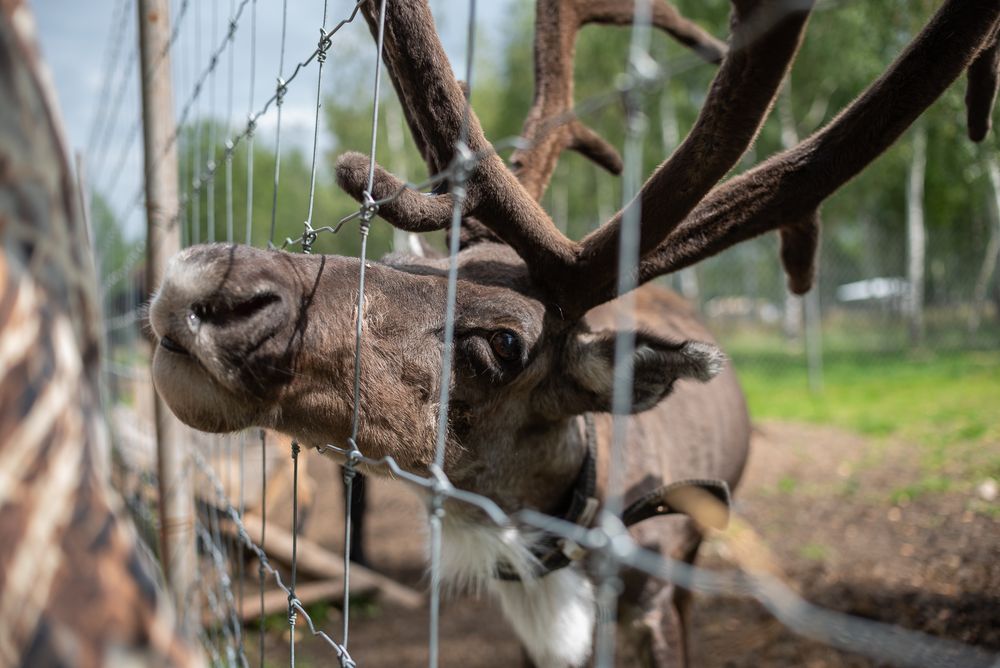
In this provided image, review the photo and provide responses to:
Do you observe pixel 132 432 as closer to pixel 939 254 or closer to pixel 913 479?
pixel 913 479

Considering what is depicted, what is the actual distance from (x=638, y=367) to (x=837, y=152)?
2.73 feet

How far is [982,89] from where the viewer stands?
2666 mm

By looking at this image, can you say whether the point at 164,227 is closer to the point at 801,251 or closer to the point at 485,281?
the point at 485,281

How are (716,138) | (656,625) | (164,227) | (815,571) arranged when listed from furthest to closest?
(815,571)
(164,227)
(656,625)
(716,138)

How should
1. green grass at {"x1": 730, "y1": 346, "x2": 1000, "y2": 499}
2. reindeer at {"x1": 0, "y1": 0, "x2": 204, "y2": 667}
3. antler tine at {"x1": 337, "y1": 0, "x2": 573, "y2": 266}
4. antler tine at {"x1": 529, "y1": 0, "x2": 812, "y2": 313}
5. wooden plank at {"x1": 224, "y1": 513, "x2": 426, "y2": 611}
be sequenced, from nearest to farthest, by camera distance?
1. reindeer at {"x1": 0, "y1": 0, "x2": 204, "y2": 667}
2. antler tine at {"x1": 529, "y1": 0, "x2": 812, "y2": 313}
3. antler tine at {"x1": 337, "y1": 0, "x2": 573, "y2": 266}
4. wooden plank at {"x1": 224, "y1": 513, "x2": 426, "y2": 611}
5. green grass at {"x1": 730, "y1": 346, "x2": 1000, "y2": 499}

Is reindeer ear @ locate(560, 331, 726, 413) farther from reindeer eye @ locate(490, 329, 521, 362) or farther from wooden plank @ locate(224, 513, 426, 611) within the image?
wooden plank @ locate(224, 513, 426, 611)

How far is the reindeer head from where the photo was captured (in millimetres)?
1807

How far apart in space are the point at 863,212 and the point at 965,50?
21985mm

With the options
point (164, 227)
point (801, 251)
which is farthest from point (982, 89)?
point (164, 227)

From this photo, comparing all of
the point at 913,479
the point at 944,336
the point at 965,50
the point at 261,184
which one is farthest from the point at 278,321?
the point at 261,184

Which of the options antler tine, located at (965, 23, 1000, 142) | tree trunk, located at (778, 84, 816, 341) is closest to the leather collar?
antler tine, located at (965, 23, 1000, 142)

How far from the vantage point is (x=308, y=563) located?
5617 millimetres

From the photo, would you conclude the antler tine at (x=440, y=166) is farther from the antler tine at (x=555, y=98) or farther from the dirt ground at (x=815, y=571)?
the dirt ground at (x=815, y=571)

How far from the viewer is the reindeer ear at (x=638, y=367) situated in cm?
230
